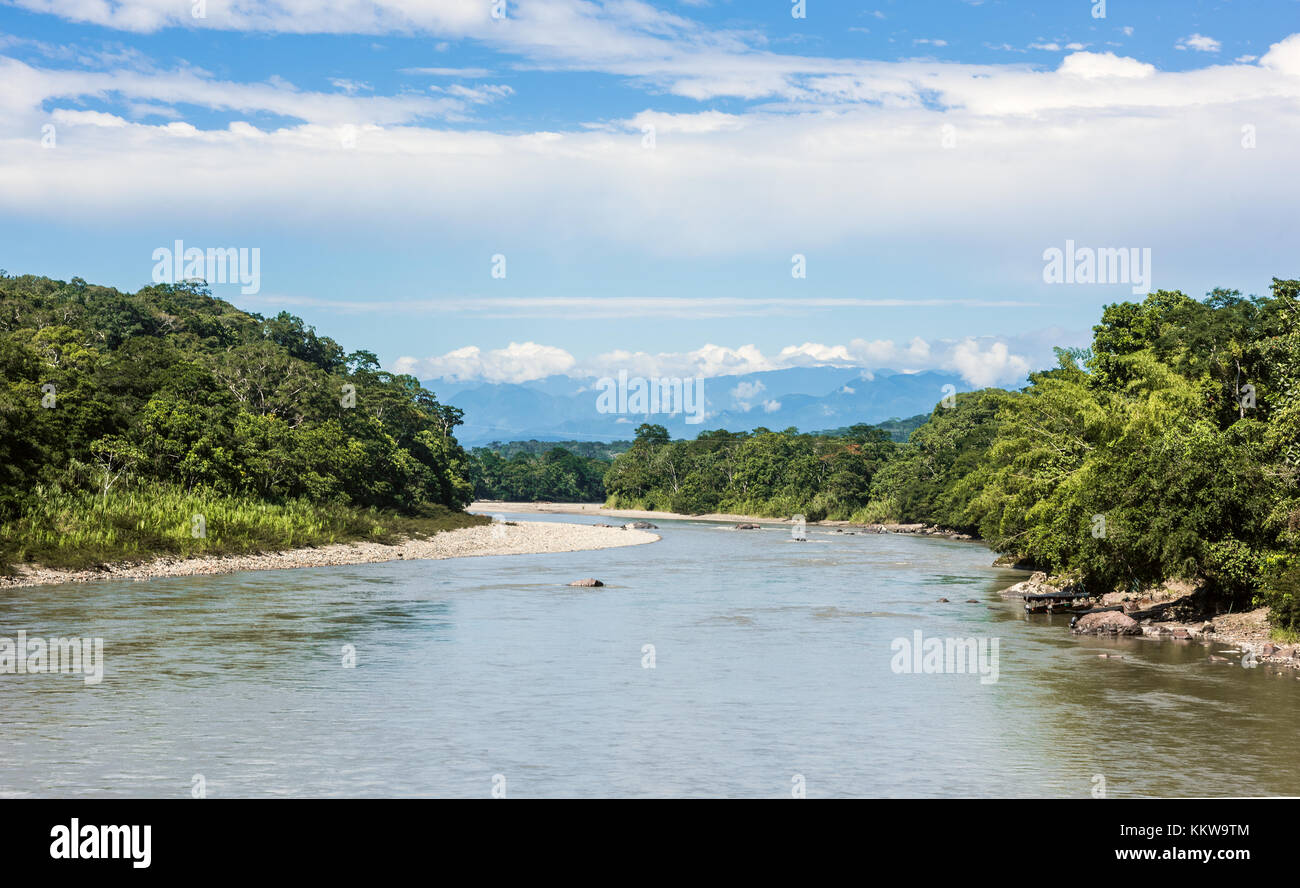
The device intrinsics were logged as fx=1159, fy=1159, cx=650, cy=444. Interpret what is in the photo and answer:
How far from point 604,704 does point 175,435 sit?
158 feet

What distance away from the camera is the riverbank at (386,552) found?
52612mm

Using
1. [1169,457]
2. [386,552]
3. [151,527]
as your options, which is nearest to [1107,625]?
[1169,457]

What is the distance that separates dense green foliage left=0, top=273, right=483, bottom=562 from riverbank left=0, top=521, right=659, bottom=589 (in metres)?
1.45

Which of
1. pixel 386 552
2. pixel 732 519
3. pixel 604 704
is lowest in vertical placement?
pixel 732 519

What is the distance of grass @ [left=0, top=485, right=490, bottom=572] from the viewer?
53.4 m

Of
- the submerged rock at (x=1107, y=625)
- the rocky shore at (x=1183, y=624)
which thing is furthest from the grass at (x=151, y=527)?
the rocky shore at (x=1183, y=624)

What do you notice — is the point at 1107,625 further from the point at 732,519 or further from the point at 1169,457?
the point at 732,519

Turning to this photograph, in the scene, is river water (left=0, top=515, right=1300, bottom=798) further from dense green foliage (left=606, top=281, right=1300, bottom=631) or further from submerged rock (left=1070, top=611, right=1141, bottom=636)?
dense green foliage (left=606, top=281, right=1300, bottom=631)

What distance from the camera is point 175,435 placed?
67.6 metres

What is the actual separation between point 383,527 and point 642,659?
5389cm
